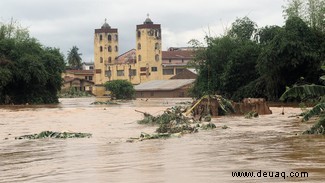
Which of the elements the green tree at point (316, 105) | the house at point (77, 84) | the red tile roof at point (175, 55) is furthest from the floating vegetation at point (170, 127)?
the red tile roof at point (175, 55)

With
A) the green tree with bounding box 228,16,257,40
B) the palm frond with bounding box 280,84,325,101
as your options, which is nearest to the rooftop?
the green tree with bounding box 228,16,257,40

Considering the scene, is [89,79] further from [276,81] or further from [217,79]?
Answer: [276,81]

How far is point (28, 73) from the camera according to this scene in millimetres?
51250

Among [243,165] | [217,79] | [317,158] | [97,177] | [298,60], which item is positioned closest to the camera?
[97,177]

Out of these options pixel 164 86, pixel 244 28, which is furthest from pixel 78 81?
pixel 244 28

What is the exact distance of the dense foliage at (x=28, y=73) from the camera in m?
51.0

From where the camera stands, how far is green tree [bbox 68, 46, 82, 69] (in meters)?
142

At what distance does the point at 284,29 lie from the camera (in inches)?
1629

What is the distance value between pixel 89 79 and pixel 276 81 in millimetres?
93288

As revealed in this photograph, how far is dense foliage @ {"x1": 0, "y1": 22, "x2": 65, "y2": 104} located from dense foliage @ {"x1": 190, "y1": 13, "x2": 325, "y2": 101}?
14.7 meters

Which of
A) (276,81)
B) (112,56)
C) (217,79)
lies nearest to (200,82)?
(217,79)

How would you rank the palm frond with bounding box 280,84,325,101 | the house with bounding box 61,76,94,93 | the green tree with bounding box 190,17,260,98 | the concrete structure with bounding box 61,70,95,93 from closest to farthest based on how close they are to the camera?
1. the palm frond with bounding box 280,84,325,101
2. the green tree with bounding box 190,17,260,98
3. the house with bounding box 61,76,94,93
4. the concrete structure with bounding box 61,70,95,93

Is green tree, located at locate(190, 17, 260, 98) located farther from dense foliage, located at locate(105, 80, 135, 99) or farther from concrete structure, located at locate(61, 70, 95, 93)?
concrete structure, located at locate(61, 70, 95, 93)

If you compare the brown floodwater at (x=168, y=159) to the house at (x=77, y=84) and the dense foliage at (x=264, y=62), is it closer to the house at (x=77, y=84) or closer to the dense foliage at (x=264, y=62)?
the dense foliage at (x=264, y=62)
